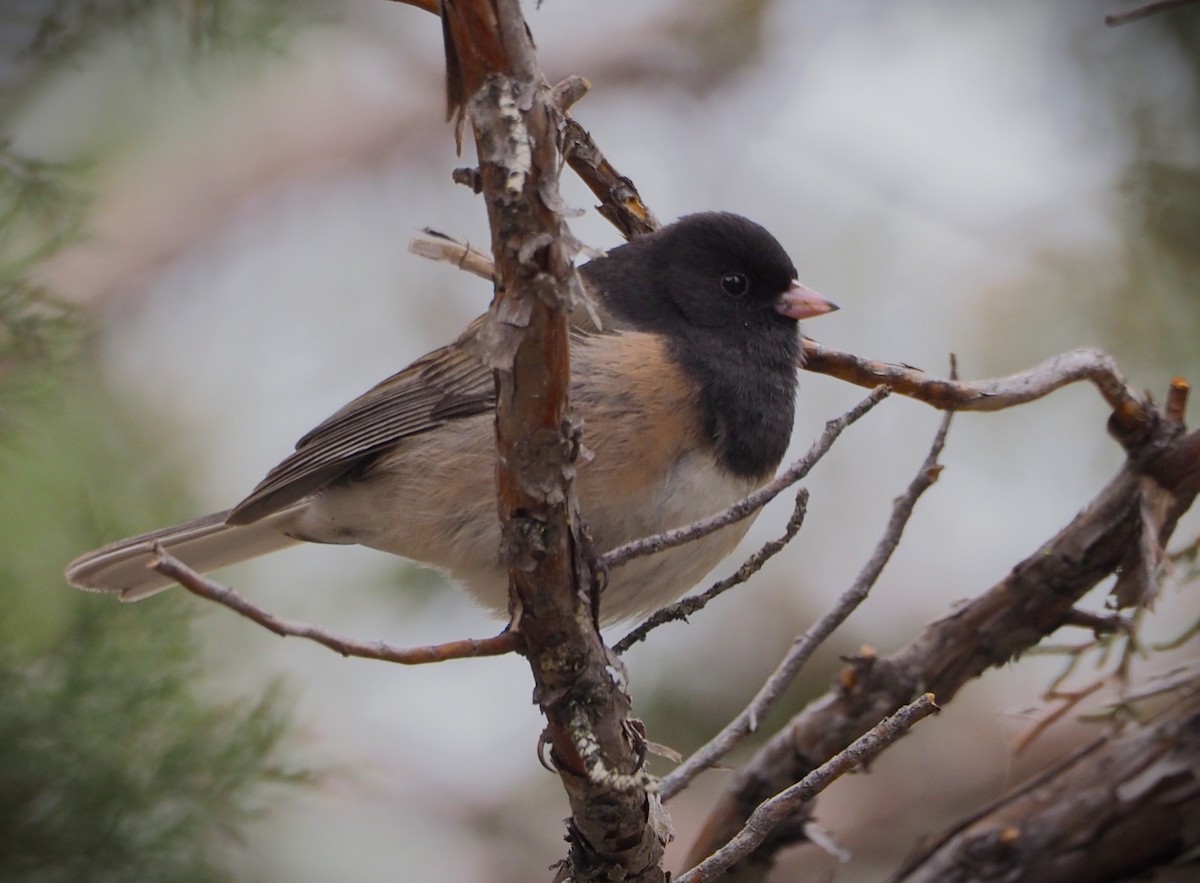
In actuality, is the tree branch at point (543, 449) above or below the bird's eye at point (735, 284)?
below

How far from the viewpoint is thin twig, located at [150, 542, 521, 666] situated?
119cm

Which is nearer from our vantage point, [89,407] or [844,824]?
[89,407]

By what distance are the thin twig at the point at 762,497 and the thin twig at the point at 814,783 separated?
27 centimetres

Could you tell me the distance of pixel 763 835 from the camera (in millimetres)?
1506

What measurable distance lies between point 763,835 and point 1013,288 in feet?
7.24

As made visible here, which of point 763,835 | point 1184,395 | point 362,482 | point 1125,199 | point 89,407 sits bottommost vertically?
point 763,835

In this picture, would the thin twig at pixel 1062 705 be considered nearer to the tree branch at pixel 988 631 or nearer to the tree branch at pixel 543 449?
the tree branch at pixel 988 631

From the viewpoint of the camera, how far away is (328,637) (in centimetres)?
126

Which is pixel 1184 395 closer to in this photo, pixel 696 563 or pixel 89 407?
pixel 696 563

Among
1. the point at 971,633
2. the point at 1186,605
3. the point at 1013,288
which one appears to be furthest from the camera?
the point at 1013,288

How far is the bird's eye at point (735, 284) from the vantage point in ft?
7.77

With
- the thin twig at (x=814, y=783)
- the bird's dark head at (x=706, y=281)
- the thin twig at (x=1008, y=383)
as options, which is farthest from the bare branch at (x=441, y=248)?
the bird's dark head at (x=706, y=281)

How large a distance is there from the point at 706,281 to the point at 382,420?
2.14 ft

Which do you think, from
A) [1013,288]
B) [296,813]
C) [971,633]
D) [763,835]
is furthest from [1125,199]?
[296,813]
